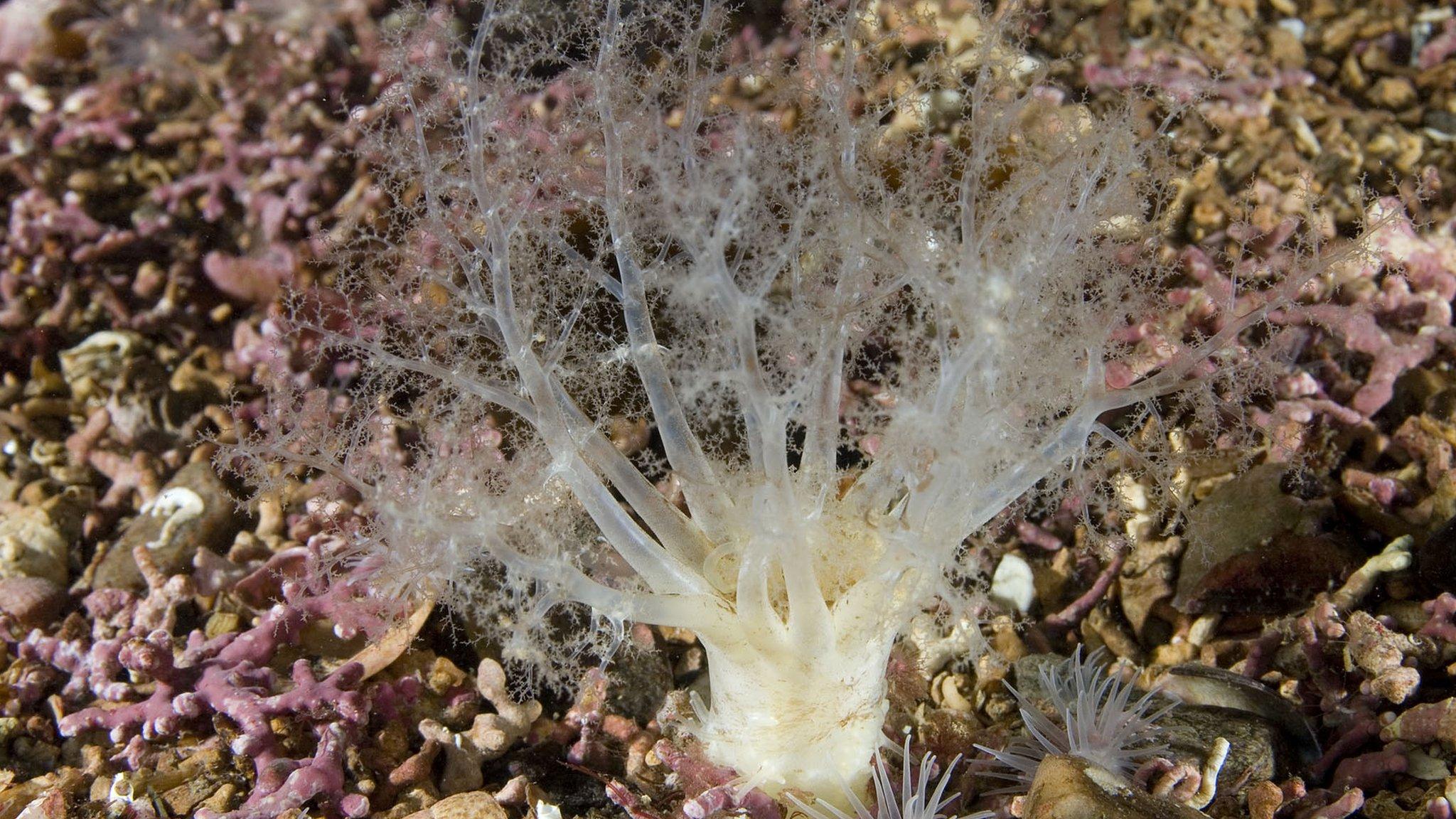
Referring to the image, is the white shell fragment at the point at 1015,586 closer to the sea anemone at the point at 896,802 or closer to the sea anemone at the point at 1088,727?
the sea anemone at the point at 1088,727

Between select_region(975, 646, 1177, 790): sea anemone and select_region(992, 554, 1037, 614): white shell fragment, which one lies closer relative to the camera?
select_region(975, 646, 1177, 790): sea anemone

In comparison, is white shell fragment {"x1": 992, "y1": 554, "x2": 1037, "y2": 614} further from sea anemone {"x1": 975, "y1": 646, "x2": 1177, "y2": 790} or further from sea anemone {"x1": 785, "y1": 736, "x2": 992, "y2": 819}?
sea anemone {"x1": 785, "y1": 736, "x2": 992, "y2": 819}

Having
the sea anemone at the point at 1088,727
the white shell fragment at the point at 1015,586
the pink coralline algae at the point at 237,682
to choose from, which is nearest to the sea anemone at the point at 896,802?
the sea anemone at the point at 1088,727

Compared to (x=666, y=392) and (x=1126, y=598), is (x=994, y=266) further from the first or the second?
(x=1126, y=598)

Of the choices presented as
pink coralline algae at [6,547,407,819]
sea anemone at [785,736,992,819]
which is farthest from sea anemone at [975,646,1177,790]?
pink coralline algae at [6,547,407,819]

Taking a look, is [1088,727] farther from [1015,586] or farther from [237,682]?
[237,682]

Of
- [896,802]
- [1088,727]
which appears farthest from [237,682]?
[1088,727]
